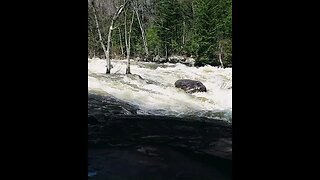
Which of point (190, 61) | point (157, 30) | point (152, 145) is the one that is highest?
point (157, 30)

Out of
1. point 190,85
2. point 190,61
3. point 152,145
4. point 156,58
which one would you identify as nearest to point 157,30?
point 156,58

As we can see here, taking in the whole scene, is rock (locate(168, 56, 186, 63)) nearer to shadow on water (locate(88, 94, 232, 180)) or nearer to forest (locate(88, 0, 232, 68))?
forest (locate(88, 0, 232, 68))

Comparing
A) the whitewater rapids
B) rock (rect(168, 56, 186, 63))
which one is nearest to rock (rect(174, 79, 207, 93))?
the whitewater rapids

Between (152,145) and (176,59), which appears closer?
(152,145)

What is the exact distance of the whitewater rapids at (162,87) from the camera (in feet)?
7.75

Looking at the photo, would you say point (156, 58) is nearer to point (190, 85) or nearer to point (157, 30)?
point (157, 30)

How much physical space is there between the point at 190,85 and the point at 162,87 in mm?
207

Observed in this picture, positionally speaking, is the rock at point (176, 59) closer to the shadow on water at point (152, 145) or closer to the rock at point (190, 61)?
the rock at point (190, 61)

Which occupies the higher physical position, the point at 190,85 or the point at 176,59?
the point at 176,59

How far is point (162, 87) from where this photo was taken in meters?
2.53

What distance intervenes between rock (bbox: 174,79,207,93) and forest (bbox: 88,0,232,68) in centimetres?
14

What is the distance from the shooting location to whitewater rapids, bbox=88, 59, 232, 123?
236 cm

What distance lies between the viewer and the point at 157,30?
2.42 metres
